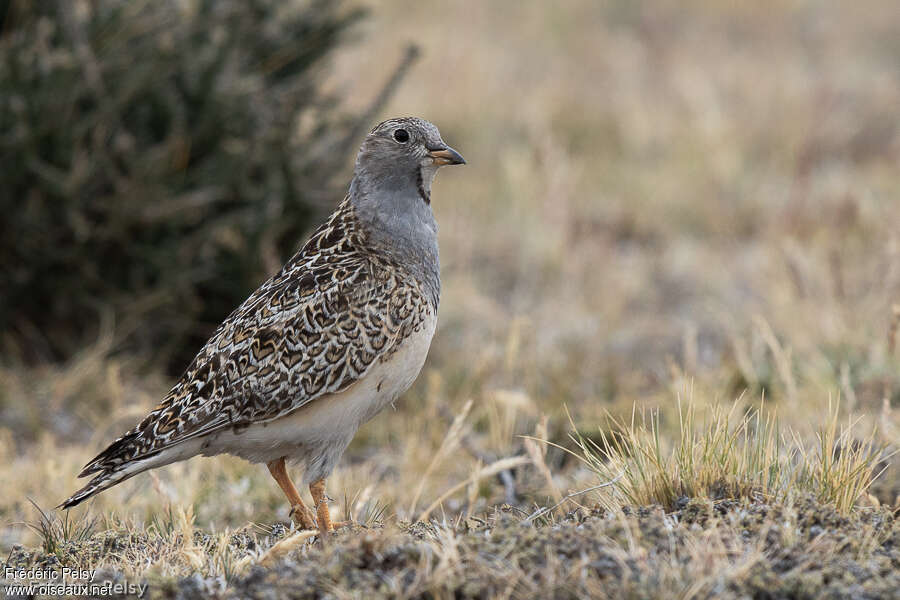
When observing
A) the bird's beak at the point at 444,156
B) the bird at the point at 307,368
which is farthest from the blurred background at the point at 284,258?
the bird's beak at the point at 444,156

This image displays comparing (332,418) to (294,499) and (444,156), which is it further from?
(444,156)

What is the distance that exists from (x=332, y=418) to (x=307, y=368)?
23 cm

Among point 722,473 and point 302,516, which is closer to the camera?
point 722,473

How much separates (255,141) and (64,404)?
2.03 metres

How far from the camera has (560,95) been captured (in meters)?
13.9

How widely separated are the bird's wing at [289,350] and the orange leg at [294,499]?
38 cm

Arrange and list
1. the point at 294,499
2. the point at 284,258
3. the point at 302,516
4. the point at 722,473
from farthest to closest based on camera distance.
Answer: the point at 284,258 < the point at 294,499 < the point at 302,516 < the point at 722,473

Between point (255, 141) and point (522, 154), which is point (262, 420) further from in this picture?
point (522, 154)

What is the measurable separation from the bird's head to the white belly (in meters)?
0.65

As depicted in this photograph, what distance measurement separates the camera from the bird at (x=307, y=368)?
434 centimetres

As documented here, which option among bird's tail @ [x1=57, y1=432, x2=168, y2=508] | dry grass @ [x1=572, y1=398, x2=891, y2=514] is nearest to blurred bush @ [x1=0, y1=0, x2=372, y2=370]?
bird's tail @ [x1=57, y1=432, x2=168, y2=508]

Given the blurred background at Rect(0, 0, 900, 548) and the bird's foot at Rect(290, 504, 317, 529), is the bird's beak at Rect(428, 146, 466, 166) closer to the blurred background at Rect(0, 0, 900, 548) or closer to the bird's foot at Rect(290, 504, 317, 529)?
the blurred background at Rect(0, 0, 900, 548)

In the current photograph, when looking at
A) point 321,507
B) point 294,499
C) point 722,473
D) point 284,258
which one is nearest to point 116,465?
point 294,499

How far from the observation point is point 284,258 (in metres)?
7.57
